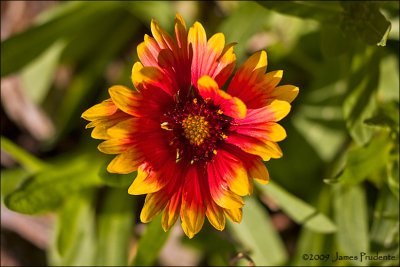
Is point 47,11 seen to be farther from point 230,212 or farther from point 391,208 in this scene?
point 391,208

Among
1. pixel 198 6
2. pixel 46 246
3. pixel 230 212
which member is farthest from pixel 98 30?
pixel 230 212

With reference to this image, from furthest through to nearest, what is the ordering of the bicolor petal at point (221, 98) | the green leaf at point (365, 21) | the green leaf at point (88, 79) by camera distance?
the green leaf at point (88, 79) → the green leaf at point (365, 21) → the bicolor petal at point (221, 98)

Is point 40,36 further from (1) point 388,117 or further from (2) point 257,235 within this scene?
(1) point 388,117

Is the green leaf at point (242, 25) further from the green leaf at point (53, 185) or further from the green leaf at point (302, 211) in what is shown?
the green leaf at point (53, 185)

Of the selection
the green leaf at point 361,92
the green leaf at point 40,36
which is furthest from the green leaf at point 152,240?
the green leaf at point 40,36

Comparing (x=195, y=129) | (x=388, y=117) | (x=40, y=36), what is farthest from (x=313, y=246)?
(x=40, y=36)
